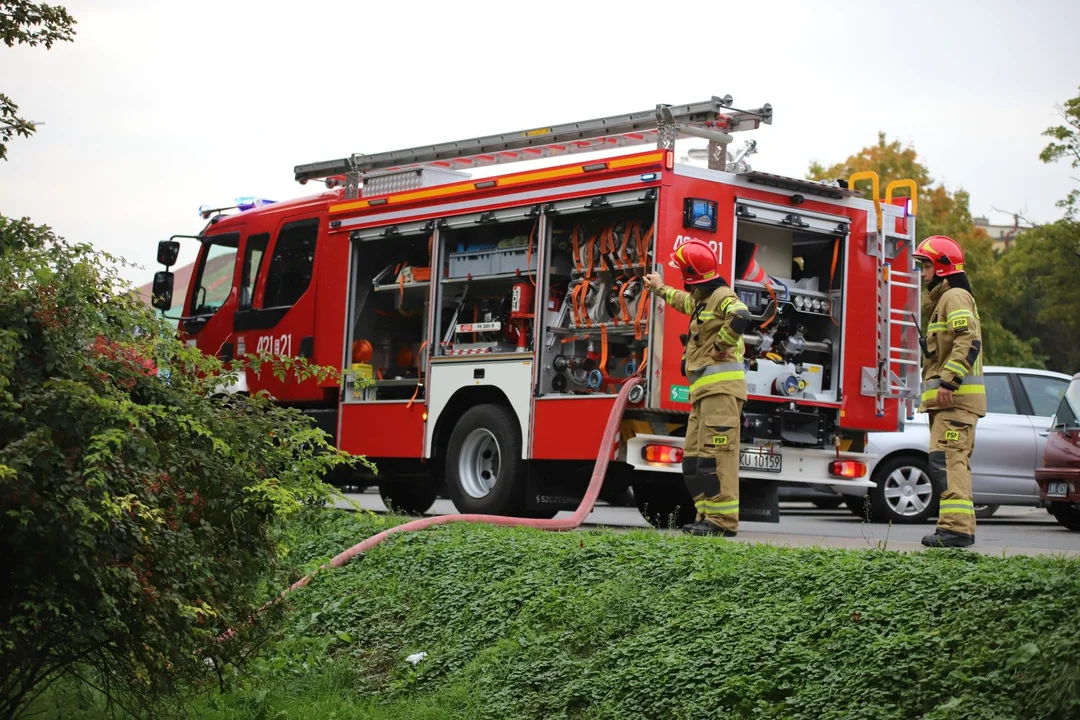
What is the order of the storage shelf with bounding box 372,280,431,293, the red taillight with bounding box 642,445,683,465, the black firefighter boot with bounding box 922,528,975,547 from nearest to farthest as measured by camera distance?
the black firefighter boot with bounding box 922,528,975,547 → the red taillight with bounding box 642,445,683,465 → the storage shelf with bounding box 372,280,431,293

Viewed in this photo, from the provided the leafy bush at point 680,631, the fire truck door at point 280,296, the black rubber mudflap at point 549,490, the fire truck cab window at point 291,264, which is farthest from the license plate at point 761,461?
the fire truck cab window at point 291,264

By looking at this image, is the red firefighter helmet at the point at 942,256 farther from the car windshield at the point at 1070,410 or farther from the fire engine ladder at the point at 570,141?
the car windshield at the point at 1070,410

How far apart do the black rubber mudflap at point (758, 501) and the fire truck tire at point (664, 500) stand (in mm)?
752

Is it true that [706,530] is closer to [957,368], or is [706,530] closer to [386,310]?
[957,368]

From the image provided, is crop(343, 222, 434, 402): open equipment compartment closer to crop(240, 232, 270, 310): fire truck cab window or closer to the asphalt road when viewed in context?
the asphalt road

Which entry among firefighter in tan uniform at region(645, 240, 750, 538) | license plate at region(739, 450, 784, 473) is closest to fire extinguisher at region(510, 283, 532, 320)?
firefighter in tan uniform at region(645, 240, 750, 538)

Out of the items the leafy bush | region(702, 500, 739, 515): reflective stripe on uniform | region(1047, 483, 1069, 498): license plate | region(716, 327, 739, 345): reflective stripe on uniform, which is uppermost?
region(716, 327, 739, 345): reflective stripe on uniform

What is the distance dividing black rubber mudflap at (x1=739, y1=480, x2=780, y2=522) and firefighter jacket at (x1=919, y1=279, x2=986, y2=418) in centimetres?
222

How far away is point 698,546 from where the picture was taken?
7020mm

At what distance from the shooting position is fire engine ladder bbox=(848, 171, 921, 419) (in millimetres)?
10750

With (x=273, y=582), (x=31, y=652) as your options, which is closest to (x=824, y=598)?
(x=273, y=582)

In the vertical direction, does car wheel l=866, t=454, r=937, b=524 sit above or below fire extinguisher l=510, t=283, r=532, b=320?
below

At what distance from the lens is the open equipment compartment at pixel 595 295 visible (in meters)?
10.2

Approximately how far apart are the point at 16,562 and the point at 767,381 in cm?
671
